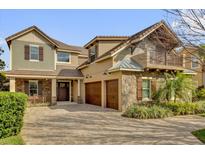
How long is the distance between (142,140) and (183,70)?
12.9m

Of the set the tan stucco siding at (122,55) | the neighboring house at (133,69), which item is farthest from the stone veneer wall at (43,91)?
the tan stucco siding at (122,55)

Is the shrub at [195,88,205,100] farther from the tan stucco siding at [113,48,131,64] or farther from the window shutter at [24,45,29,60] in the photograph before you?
the window shutter at [24,45,29,60]

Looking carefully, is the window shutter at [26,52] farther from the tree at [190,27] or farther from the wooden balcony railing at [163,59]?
the tree at [190,27]

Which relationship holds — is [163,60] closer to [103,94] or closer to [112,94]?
[112,94]

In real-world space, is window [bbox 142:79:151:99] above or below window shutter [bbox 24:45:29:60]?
below

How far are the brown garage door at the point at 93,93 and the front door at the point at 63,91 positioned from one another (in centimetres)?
260

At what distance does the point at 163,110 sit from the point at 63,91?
1413 centimetres

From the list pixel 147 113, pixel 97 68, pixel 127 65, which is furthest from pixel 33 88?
pixel 147 113

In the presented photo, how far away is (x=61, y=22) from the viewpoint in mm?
14281

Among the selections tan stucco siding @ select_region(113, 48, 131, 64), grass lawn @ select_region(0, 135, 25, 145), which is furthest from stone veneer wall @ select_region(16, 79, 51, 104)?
grass lawn @ select_region(0, 135, 25, 145)

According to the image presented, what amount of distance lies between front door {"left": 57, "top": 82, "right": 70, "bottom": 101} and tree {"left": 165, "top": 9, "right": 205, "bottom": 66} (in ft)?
60.0

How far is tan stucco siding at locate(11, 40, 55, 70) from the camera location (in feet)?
68.7

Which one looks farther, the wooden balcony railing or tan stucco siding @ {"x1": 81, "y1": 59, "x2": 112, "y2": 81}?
tan stucco siding @ {"x1": 81, "y1": 59, "x2": 112, "y2": 81}
